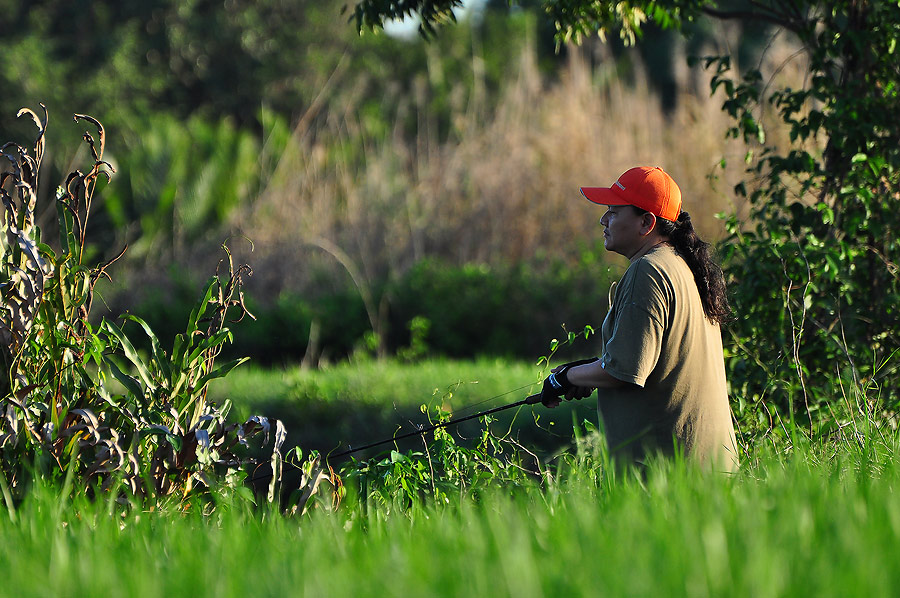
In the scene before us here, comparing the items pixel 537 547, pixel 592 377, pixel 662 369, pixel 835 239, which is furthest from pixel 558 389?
pixel 835 239

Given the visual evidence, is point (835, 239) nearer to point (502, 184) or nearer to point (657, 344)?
point (657, 344)

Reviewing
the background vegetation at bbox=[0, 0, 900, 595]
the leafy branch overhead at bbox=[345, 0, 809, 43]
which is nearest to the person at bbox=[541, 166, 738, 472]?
the background vegetation at bbox=[0, 0, 900, 595]

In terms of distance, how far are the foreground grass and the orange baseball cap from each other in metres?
1.04

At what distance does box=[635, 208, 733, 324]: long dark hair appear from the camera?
374 centimetres

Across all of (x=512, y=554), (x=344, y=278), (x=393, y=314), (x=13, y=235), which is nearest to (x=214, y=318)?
(x=13, y=235)

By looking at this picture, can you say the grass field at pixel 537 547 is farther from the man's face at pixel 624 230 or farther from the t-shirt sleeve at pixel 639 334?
the man's face at pixel 624 230

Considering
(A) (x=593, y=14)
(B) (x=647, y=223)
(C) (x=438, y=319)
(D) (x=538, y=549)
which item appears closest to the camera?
(D) (x=538, y=549)

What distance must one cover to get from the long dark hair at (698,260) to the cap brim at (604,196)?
0.08m

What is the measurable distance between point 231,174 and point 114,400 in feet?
44.6

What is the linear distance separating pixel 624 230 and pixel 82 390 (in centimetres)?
219

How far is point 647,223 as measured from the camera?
12.3ft

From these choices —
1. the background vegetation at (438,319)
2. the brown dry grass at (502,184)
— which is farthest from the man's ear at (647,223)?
the brown dry grass at (502,184)

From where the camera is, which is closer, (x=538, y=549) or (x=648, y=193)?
(x=538, y=549)

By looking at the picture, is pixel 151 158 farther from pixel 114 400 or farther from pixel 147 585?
pixel 147 585
